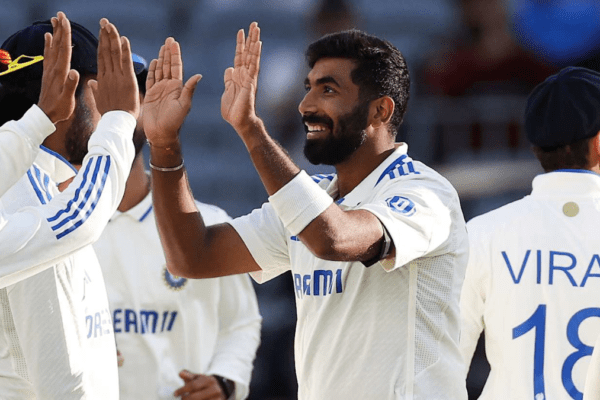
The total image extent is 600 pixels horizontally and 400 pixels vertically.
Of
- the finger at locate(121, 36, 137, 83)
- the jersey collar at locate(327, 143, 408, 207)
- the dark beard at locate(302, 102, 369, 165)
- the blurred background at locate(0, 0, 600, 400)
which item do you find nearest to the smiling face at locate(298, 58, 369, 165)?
the dark beard at locate(302, 102, 369, 165)

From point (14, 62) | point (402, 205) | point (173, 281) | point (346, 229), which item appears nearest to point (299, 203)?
point (346, 229)

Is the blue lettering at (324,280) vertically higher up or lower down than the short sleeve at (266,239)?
lower down

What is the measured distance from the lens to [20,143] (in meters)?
2.79

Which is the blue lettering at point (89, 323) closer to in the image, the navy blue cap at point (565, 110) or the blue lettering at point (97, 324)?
the blue lettering at point (97, 324)

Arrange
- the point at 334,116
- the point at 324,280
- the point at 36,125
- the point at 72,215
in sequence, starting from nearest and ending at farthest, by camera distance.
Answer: the point at 72,215, the point at 36,125, the point at 324,280, the point at 334,116

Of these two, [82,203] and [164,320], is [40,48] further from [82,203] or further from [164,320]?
[164,320]

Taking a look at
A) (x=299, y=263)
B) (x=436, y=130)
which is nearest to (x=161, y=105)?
(x=299, y=263)

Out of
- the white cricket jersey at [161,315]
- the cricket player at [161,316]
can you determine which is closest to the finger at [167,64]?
the cricket player at [161,316]

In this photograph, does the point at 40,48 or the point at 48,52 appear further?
the point at 40,48

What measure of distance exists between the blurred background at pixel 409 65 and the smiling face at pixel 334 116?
3.17 m

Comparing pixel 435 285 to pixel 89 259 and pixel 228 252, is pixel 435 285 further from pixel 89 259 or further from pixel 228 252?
pixel 89 259

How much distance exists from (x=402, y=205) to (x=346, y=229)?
252 mm

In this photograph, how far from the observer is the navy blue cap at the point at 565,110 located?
3.93m

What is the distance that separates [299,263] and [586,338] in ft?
3.56
